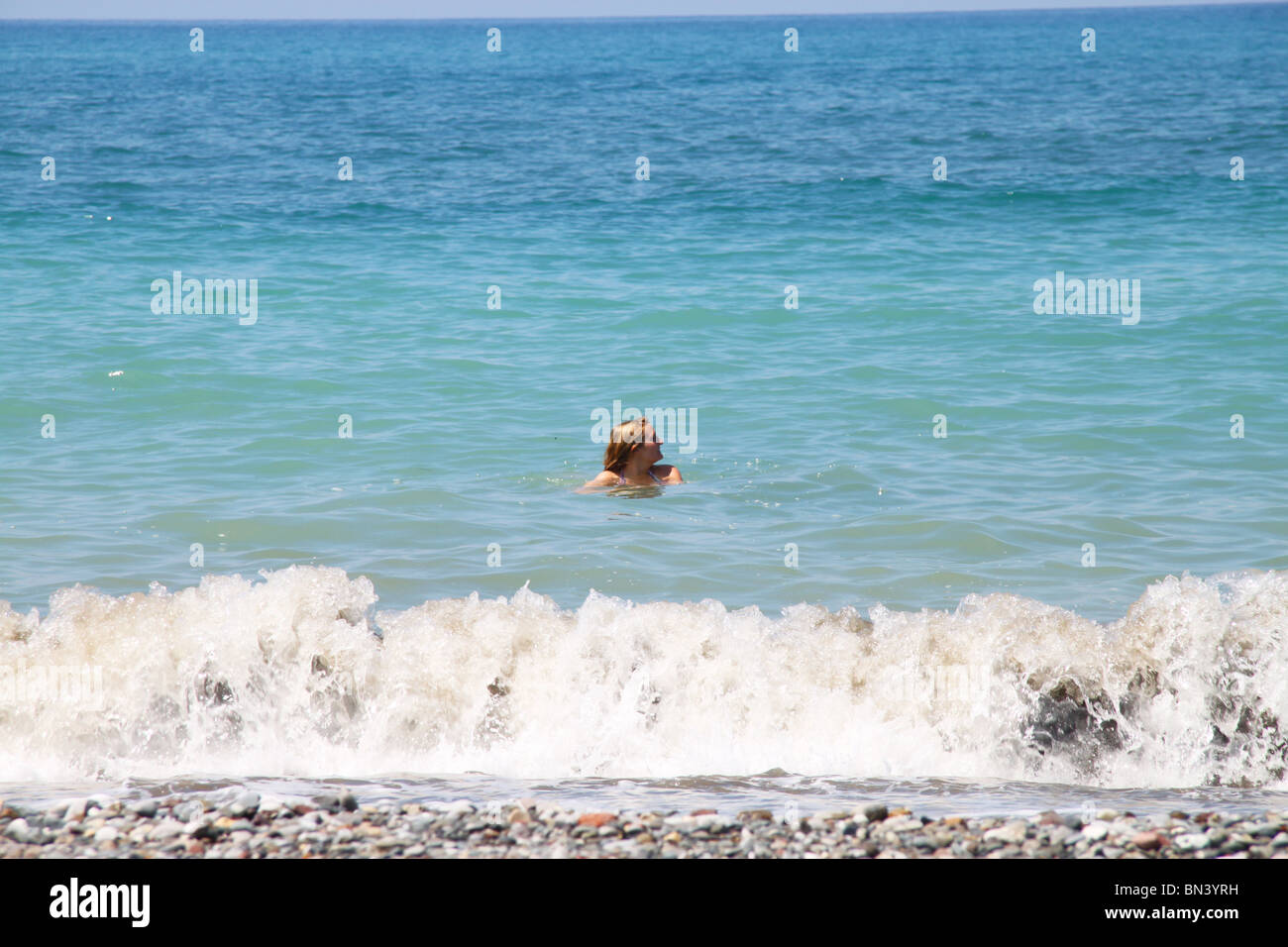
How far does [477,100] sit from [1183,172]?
30.2 meters

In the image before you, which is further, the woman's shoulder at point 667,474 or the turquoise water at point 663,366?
the woman's shoulder at point 667,474

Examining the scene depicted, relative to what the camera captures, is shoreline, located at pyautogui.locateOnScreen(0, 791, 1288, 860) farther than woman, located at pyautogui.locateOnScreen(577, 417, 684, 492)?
No

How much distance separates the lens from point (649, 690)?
6867mm

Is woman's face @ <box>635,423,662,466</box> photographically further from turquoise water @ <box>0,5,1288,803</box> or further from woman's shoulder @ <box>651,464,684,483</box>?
turquoise water @ <box>0,5,1288,803</box>

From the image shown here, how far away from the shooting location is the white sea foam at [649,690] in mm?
6457

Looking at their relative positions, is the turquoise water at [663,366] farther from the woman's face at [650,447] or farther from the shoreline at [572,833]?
the shoreline at [572,833]

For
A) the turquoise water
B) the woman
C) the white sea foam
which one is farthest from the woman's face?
the white sea foam

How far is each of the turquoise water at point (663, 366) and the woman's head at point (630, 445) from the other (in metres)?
0.38

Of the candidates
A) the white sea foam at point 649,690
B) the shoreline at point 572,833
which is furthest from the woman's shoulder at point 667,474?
the shoreline at point 572,833

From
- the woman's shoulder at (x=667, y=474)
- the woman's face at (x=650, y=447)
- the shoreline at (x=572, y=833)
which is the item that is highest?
the woman's face at (x=650, y=447)

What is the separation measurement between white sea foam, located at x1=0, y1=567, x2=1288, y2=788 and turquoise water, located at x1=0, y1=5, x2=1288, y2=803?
181mm

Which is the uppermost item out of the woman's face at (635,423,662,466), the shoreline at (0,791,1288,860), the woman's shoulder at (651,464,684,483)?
the woman's face at (635,423,662,466)

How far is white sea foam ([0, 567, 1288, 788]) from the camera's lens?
6.46 metres
